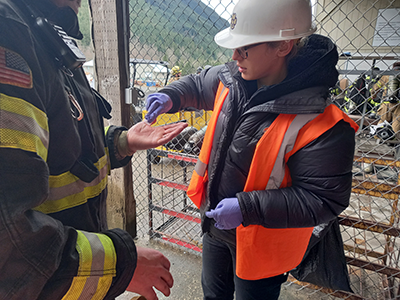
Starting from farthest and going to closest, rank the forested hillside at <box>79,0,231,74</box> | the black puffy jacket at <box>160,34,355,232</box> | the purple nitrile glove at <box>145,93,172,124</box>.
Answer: the forested hillside at <box>79,0,231,74</box>
the purple nitrile glove at <box>145,93,172,124</box>
the black puffy jacket at <box>160,34,355,232</box>

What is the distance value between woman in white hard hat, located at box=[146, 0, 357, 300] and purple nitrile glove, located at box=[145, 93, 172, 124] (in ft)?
1.30

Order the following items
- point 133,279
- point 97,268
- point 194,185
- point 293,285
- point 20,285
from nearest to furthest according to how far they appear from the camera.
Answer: point 20,285 → point 97,268 → point 133,279 → point 194,185 → point 293,285

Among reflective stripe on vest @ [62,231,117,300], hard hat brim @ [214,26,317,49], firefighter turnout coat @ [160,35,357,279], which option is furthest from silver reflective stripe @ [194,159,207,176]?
reflective stripe on vest @ [62,231,117,300]

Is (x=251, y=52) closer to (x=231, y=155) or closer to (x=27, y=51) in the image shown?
(x=231, y=155)

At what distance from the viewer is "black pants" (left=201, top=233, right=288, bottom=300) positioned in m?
1.52

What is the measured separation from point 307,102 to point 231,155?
1.59 ft

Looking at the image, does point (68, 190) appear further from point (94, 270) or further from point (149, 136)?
point (149, 136)

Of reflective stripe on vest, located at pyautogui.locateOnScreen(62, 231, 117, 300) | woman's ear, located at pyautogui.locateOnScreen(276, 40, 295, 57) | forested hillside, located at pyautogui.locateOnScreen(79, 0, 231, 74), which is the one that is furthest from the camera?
forested hillside, located at pyautogui.locateOnScreen(79, 0, 231, 74)

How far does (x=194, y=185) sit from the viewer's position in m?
1.69

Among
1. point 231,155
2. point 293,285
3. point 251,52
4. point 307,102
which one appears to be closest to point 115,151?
point 231,155

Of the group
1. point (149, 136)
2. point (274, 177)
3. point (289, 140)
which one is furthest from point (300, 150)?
point (149, 136)

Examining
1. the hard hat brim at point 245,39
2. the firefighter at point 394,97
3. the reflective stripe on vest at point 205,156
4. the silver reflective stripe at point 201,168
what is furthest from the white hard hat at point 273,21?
the firefighter at point 394,97

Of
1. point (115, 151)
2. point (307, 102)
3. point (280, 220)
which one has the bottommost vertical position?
point (280, 220)

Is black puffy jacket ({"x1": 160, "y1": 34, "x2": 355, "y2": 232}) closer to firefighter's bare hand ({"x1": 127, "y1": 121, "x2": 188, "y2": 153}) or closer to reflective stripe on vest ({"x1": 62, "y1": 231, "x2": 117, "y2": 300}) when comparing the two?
firefighter's bare hand ({"x1": 127, "y1": 121, "x2": 188, "y2": 153})
